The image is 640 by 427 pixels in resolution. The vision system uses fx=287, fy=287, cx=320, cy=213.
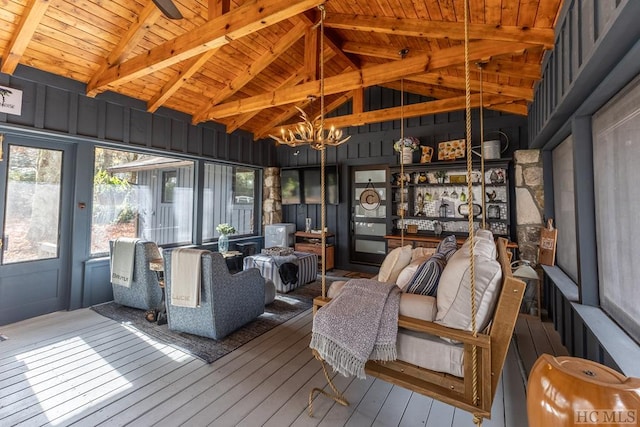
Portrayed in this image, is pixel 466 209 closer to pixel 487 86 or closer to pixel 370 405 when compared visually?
pixel 487 86

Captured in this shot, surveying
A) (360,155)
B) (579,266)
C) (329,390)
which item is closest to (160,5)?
(329,390)

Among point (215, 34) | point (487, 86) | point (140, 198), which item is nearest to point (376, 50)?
point (487, 86)

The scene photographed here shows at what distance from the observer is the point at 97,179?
14.1 feet

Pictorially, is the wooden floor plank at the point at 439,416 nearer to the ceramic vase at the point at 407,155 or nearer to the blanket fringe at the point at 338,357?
the blanket fringe at the point at 338,357

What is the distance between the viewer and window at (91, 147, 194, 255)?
14.3ft

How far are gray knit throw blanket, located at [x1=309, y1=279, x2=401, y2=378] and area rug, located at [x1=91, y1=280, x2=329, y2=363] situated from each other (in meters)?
1.50

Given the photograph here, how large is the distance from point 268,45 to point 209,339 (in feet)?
13.9

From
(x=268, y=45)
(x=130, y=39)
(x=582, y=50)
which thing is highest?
(x=268, y=45)

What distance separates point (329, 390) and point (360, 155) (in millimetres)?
4896

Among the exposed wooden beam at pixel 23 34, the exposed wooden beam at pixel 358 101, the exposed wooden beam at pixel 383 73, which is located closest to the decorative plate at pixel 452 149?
the exposed wooden beam at pixel 358 101

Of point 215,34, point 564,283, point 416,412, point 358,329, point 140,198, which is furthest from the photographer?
point 140,198

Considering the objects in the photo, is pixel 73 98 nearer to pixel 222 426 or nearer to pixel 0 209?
pixel 0 209

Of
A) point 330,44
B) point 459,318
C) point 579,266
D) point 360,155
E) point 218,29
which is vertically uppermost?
point 330,44

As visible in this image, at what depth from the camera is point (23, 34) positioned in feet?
9.80
